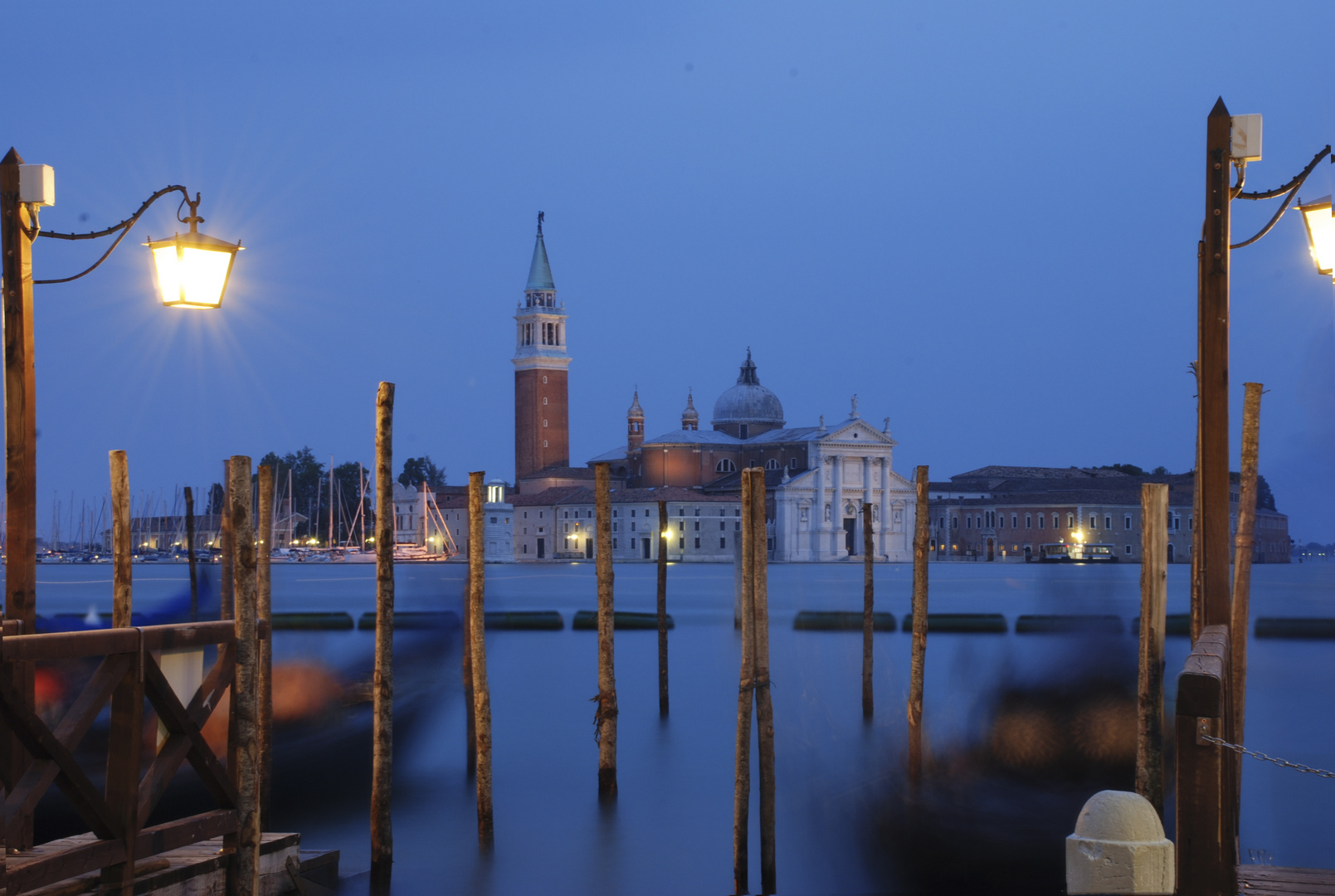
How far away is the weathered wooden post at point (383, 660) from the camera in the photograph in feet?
21.2

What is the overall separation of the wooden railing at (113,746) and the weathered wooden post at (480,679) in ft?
9.80

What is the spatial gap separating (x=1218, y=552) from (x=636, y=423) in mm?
68307

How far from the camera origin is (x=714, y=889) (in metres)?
7.78

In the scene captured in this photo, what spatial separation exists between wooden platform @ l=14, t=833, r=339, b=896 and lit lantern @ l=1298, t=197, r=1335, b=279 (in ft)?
13.2

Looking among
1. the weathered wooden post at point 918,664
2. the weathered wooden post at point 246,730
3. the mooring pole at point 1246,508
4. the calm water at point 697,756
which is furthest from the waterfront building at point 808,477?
the weathered wooden post at point 246,730

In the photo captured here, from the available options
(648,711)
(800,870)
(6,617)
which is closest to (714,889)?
(800,870)

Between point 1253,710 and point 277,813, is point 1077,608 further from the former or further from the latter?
point 277,813

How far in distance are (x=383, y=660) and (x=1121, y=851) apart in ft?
15.2

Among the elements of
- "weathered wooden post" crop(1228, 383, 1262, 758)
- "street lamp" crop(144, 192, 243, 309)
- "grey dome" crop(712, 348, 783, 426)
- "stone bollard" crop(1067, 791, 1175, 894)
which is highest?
"grey dome" crop(712, 348, 783, 426)

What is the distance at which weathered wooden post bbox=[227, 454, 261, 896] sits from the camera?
4.35 m

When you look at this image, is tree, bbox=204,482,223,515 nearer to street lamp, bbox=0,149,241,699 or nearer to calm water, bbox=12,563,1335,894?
calm water, bbox=12,563,1335,894

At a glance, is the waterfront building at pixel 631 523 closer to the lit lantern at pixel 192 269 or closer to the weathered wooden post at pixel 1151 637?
the weathered wooden post at pixel 1151 637

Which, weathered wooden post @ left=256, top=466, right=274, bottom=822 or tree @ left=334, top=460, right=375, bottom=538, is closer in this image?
weathered wooden post @ left=256, top=466, right=274, bottom=822

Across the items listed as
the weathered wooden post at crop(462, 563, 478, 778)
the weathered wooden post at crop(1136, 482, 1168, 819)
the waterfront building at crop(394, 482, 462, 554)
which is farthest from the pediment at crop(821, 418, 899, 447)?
the weathered wooden post at crop(1136, 482, 1168, 819)
